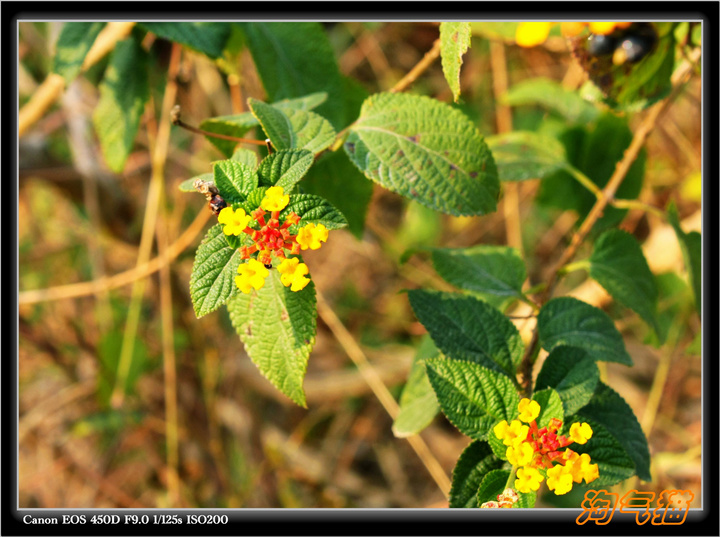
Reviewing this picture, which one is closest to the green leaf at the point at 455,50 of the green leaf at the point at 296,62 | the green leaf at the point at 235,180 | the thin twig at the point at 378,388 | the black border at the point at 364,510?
the black border at the point at 364,510

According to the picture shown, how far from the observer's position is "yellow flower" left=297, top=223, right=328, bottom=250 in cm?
44

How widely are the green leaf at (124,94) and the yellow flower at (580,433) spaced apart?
683 mm

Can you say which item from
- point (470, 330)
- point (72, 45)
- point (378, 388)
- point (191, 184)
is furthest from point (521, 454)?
point (72, 45)

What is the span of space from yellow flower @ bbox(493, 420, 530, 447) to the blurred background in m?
0.54

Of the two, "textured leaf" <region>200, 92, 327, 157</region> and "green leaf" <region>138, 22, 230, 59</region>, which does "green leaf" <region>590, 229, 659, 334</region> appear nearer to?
"textured leaf" <region>200, 92, 327, 157</region>

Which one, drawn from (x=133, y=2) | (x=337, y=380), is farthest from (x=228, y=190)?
(x=337, y=380)

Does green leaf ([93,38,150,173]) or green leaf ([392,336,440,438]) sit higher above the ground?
green leaf ([93,38,150,173])

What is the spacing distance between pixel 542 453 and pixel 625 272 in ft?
1.08

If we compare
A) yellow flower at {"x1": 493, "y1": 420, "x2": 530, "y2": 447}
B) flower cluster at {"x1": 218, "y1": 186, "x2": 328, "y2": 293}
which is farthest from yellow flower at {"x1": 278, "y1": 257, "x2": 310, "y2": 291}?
yellow flower at {"x1": 493, "y1": 420, "x2": 530, "y2": 447}

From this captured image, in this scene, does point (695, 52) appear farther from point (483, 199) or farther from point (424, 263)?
point (424, 263)

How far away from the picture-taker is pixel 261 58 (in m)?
0.76

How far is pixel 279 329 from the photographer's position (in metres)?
0.52

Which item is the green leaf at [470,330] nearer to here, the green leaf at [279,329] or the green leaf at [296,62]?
the green leaf at [279,329]

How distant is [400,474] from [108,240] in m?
0.92
